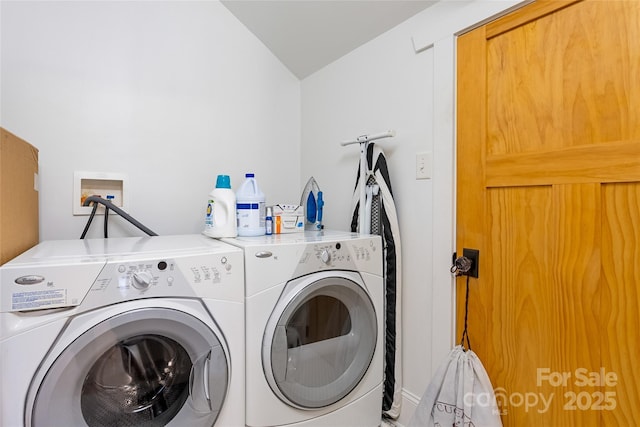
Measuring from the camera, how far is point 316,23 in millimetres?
1760

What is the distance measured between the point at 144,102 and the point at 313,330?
4.56ft

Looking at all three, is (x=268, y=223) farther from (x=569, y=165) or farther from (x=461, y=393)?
(x=569, y=165)

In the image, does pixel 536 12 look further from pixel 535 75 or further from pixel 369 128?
pixel 369 128

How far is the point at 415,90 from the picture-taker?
1.49 meters

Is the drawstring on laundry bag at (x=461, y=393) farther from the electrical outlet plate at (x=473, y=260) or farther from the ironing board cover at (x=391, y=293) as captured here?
the ironing board cover at (x=391, y=293)

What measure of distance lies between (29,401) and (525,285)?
148 centimetres

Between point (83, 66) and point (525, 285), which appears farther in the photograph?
point (83, 66)

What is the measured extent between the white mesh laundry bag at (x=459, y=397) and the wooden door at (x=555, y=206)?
3.0 inches

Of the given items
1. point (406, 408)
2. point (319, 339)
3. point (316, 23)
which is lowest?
point (406, 408)

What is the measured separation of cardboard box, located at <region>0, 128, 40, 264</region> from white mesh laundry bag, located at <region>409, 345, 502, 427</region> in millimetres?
1487

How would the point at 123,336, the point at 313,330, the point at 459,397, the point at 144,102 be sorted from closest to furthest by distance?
the point at 123,336
the point at 459,397
the point at 313,330
the point at 144,102

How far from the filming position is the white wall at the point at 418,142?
135cm

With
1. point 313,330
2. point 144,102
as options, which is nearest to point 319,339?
point 313,330

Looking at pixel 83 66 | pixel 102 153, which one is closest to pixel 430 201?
pixel 102 153
